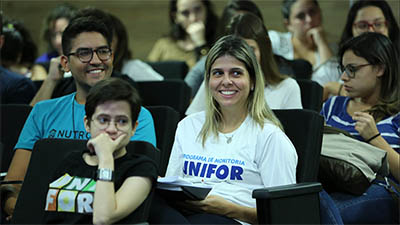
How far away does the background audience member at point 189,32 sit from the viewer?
452 centimetres

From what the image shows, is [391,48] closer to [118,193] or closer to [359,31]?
[359,31]

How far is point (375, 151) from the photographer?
2.67 m

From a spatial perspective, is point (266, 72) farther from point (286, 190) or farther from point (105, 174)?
point (105, 174)

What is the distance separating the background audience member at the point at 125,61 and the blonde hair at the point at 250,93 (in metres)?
1.24

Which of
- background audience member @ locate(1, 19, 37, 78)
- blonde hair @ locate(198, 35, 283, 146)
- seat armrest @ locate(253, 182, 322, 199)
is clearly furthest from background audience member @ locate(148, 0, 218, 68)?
seat armrest @ locate(253, 182, 322, 199)

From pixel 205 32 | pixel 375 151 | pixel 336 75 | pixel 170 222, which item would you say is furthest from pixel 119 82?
pixel 205 32

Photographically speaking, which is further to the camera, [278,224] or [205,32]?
[205,32]

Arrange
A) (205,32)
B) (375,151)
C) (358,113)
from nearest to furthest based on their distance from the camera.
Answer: (375,151) → (358,113) → (205,32)

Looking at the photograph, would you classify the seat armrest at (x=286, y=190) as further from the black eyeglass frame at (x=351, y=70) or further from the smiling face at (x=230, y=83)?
the black eyeglass frame at (x=351, y=70)

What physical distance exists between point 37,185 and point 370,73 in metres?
1.71

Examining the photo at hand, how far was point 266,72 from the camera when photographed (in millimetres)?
3098

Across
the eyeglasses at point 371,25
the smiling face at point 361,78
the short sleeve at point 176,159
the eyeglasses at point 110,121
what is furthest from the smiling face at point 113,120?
the eyeglasses at point 371,25

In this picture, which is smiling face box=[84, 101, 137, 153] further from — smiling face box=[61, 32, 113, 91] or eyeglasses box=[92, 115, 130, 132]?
smiling face box=[61, 32, 113, 91]

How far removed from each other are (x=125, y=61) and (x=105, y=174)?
1891mm
